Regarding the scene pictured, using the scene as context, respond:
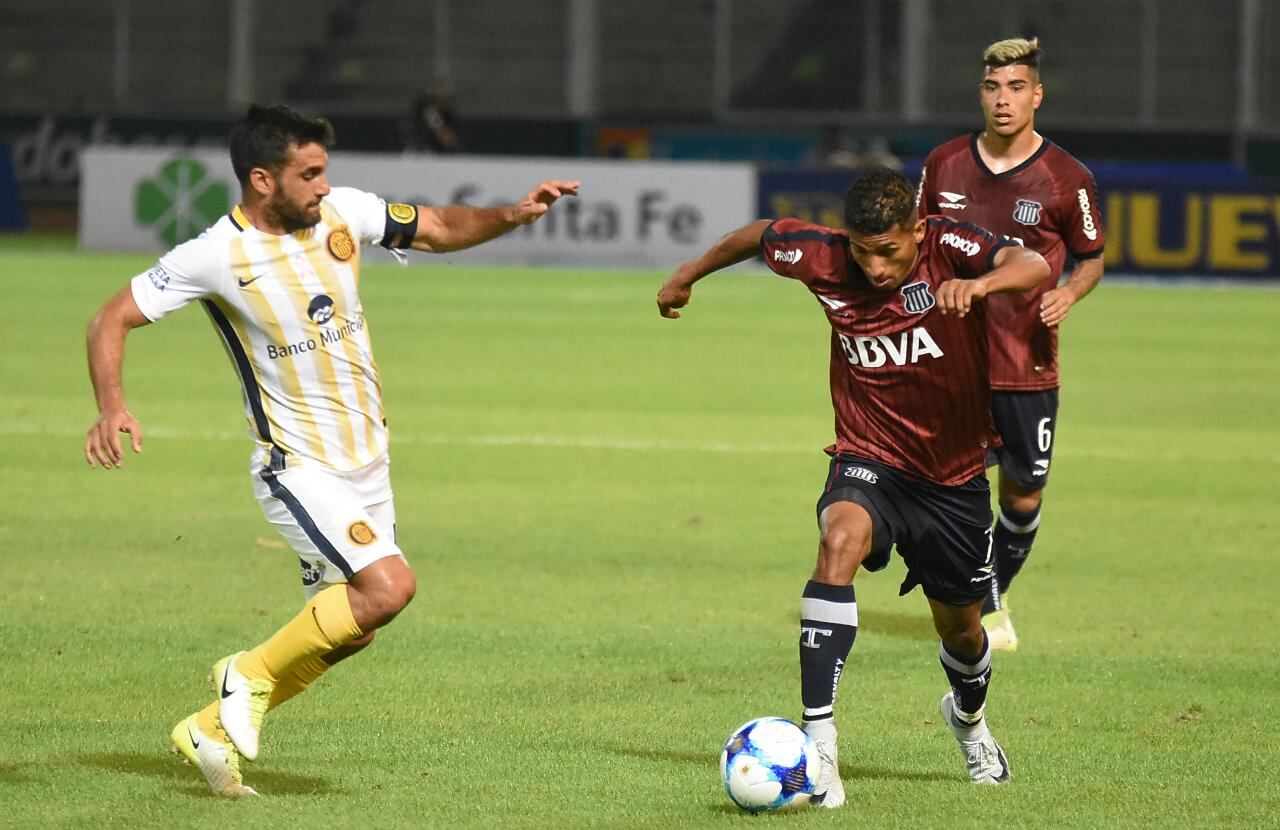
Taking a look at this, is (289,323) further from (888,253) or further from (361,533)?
(888,253)

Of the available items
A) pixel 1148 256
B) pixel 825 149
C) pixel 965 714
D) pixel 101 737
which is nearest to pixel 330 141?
pixel 101 737

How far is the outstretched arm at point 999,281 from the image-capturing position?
5316 millimetres

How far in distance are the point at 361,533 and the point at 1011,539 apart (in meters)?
3.31

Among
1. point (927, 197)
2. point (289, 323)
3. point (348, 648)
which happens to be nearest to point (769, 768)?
point (348, 648)

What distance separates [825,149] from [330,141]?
2827cm

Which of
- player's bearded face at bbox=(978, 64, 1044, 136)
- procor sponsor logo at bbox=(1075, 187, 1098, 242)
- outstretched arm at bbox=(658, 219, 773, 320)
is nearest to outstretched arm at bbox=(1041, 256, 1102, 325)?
procor sponsor logo at bbox=(1075, 187, 1098, 242)

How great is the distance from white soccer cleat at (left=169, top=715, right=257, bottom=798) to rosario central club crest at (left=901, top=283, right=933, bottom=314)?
2411 mm

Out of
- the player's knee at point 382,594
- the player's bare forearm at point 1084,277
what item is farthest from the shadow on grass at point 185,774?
the player's bare forearm at point 1084,277

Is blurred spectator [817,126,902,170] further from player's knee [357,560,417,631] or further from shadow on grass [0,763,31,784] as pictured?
shadow on grass [0,763,31,784]

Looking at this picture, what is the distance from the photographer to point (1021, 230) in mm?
7711

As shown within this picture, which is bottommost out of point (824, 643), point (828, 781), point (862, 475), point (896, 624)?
point (896, 624)

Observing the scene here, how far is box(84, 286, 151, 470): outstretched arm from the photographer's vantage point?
5.38m

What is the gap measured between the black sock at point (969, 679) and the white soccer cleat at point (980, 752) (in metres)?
0.05

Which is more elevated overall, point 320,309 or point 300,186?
point 300,186
